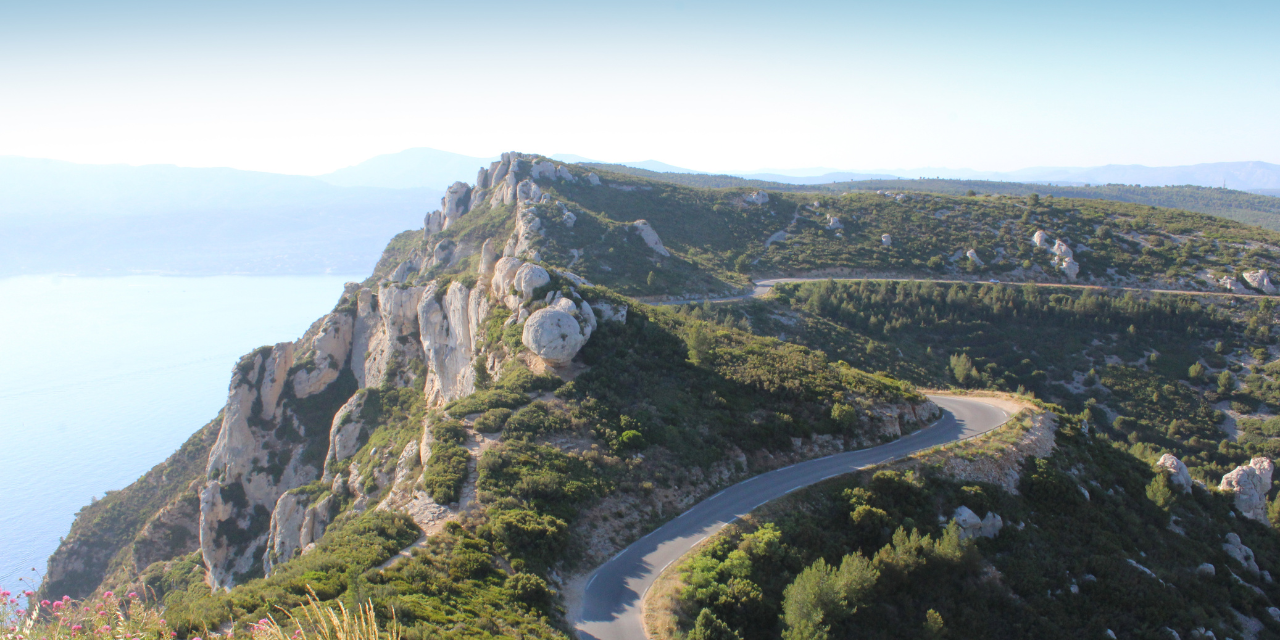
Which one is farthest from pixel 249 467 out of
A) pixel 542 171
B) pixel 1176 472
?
pixel 542 171

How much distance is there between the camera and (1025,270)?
82.5 metres

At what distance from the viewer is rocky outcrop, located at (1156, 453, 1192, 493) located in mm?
31828

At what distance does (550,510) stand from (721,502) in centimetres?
768

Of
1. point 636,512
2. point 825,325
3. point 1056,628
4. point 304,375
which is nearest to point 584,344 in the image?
point 636,512

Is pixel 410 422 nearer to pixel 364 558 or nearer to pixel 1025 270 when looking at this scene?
pixel 364 558

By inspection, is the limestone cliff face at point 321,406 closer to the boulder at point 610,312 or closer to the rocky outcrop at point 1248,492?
the boulder at point 610,312

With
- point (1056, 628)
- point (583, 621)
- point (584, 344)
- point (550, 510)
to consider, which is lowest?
point (1056, 628)

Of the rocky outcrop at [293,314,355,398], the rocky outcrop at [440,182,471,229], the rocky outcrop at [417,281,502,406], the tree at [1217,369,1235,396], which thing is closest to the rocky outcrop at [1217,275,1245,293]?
the tree at [1217,369,1235,396]

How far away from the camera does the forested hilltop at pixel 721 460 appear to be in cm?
1931

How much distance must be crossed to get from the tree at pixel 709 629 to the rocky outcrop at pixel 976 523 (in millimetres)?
13311

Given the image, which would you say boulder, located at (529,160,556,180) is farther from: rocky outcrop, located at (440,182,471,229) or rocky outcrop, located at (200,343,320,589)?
rocky outcrop, located at (200,343,320,589)

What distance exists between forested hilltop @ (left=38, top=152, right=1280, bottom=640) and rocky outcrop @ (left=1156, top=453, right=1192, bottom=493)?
0.23 metres

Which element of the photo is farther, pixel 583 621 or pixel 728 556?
pixel 728 556

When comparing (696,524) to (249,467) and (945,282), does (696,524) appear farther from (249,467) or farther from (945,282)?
(945,282)
